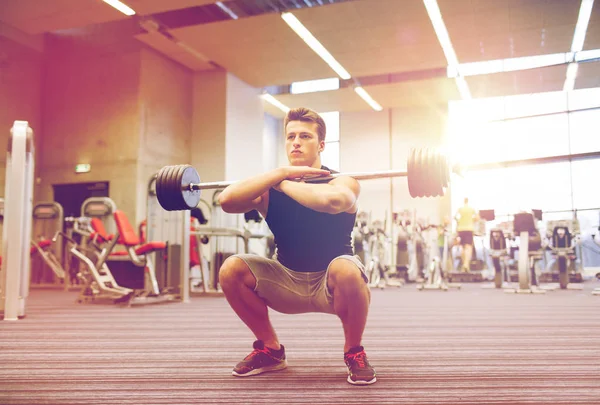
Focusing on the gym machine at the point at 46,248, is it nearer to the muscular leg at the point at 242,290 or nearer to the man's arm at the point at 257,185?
the muscular leg at the point at 242,290

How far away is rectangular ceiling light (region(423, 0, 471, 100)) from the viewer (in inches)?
283

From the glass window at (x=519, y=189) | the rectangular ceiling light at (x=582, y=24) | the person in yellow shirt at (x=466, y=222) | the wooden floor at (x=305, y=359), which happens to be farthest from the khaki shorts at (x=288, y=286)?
the glass window at (x=519, y=189)

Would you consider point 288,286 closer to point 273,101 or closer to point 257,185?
point 257,185

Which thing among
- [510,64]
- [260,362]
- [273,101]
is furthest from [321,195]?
[273,101]

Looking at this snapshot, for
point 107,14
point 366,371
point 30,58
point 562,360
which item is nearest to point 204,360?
point 366,371

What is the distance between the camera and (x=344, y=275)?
1.74 meters

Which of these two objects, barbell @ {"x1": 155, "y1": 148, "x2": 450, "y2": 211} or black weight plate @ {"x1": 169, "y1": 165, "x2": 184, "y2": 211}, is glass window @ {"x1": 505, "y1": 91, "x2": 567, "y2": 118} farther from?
black weight plate @ {"x1": 169, "y1": 165, "x2": 184, "y2": 211}

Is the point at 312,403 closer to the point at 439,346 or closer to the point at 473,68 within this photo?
the point at 439,346

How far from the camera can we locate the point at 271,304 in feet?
6.40

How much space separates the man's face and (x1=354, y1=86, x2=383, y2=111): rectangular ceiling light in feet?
30.4

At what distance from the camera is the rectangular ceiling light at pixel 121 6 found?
7.00 metres

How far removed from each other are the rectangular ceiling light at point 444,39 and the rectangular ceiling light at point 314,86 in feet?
7.70

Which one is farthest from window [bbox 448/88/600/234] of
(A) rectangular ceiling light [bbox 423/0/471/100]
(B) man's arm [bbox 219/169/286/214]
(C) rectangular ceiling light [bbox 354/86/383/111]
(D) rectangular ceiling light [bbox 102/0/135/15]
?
(B) man's arm [bbox 219/169/286/214]

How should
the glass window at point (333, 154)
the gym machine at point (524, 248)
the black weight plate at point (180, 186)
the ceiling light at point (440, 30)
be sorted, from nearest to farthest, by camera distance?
1. the black weight plate at point (180, 186)
2. the gym machine at point (524, 248)
3. the ceiling light at point (440, 30)
4. the glass window at point (333, 154)
